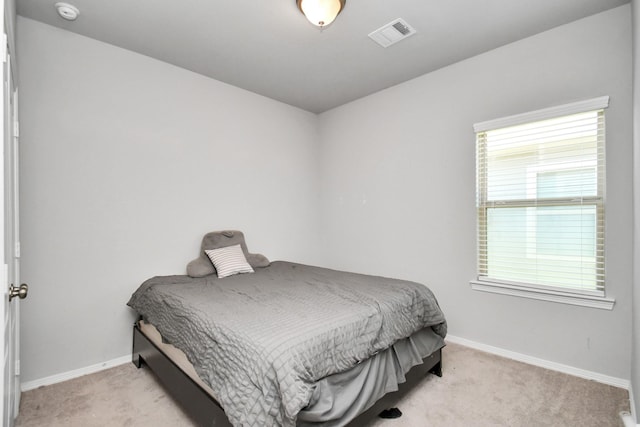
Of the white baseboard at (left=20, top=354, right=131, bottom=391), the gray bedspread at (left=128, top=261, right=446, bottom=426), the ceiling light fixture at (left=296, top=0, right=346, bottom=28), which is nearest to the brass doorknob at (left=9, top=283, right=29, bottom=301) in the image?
the gray bedspread at (left=128, top=261, right=446, bottom=426)

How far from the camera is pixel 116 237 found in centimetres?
262

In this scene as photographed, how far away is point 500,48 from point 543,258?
1803mm

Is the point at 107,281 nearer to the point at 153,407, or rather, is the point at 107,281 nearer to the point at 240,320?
the point at 153,407

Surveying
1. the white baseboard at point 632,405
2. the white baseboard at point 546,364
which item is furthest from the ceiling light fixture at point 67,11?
the white baseboard at point 632,405

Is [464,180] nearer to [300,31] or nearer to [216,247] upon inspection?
[300,31]

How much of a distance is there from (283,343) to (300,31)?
7.44 feet

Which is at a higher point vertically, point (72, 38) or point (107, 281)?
point (72, 38)

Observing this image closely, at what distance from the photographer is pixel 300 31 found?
2.47 meters

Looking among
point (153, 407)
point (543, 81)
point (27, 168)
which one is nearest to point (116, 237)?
point (27, 168)

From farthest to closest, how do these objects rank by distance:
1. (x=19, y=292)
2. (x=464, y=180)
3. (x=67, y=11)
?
1. (x=464, y=180)
2. (x=67, y=11)
3. (x=19, y=292)

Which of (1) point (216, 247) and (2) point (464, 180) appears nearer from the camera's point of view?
(2) point (464, 180)

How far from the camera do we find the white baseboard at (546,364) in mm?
2199

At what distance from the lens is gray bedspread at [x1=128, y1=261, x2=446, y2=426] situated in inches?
51.0

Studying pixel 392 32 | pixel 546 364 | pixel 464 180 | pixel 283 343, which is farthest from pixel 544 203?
pixel 283 343
